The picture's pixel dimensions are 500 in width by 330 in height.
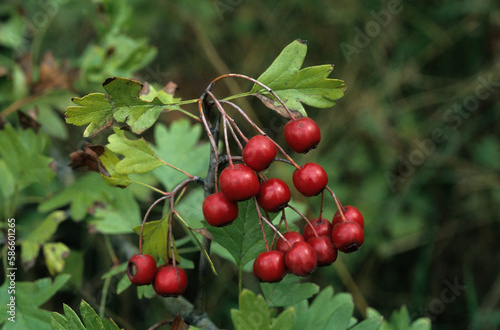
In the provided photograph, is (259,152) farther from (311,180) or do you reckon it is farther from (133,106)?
(133,106)

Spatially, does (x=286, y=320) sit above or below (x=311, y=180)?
below

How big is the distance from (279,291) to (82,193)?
0.88 m

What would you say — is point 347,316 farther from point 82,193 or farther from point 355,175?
point 355,175

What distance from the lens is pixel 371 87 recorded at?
3199 mm

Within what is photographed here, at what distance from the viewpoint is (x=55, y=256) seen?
1500mm

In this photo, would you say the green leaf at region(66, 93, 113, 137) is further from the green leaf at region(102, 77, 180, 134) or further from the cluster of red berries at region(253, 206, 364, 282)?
the cluster of red berries at region(253, 206, 364, 282)

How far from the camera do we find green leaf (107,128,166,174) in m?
1.04

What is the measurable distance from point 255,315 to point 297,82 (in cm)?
50

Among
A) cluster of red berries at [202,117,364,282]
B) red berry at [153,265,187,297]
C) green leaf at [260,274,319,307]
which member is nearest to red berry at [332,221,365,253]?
cluster of red berries at [202,117,364,282]

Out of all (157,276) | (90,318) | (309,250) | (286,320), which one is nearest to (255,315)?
(286,320)

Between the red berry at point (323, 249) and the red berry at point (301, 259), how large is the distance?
0.05 meters

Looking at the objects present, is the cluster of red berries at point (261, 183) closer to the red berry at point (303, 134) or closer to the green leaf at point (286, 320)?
the red berry at point (303, 134)

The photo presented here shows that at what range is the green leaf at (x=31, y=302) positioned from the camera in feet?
4.22

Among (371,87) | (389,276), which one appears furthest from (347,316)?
(371,87)
